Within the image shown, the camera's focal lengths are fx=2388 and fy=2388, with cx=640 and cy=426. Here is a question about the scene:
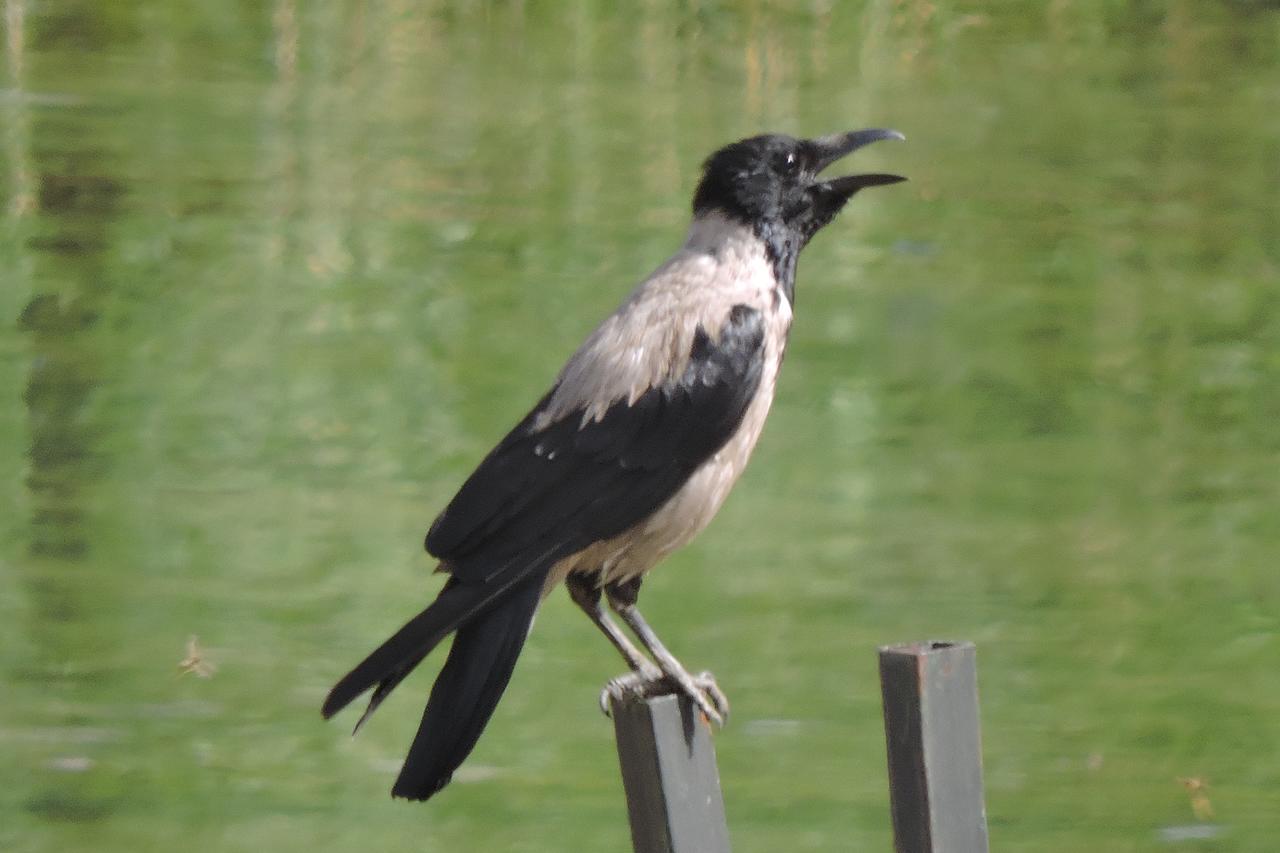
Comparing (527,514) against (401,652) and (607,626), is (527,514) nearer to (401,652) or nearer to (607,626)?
(607,626)

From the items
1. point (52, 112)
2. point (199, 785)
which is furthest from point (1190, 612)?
point (52, 112)

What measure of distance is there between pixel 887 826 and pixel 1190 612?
2.18m

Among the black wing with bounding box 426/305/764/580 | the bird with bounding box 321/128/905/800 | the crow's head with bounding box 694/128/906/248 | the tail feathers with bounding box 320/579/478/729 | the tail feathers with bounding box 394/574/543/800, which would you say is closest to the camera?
the tail feathers with bounding box 320/579/478/729

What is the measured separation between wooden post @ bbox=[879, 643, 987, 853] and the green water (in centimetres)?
356

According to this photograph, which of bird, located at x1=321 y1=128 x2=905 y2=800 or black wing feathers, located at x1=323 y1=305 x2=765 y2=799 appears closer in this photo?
black wing feathers, located at x1=323 y1=305 x2=765 y2=799

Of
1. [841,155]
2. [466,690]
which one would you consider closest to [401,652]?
[466,690]

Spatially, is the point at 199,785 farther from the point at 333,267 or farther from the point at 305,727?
the point at 333,267

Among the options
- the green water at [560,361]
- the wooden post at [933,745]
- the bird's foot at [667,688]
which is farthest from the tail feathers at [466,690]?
the green water at [560,361]

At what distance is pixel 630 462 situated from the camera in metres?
3.79

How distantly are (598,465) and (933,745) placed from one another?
949 millimetres

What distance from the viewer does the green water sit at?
7.14 meters

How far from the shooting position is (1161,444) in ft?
33.3

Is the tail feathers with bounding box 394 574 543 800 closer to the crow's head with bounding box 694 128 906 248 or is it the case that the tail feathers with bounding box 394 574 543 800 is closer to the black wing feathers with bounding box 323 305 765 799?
the black wing feathers with bounding box 323 305 765 799

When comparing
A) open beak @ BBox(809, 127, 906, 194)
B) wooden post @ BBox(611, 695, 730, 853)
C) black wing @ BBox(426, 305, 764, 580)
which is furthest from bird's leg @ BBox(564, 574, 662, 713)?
open beak @ BBox(809, 127, 906, 194)
